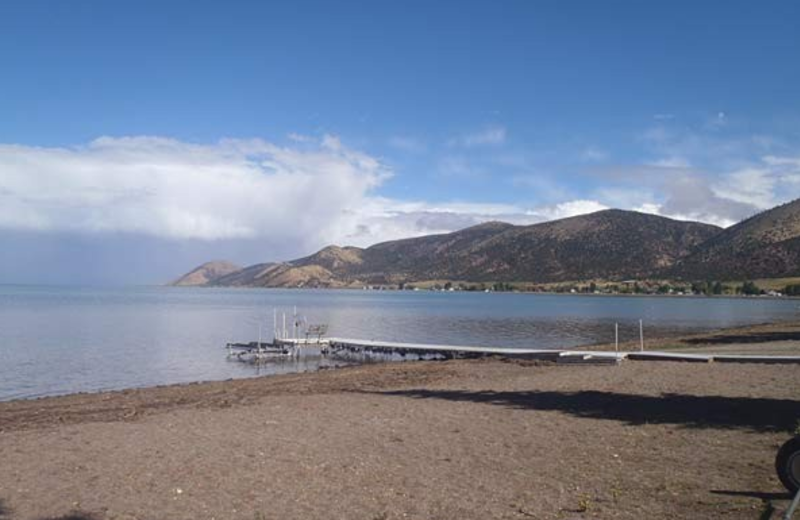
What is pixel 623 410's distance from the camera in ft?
45.6

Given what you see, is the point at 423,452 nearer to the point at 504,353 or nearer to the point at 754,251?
the point at 504,353

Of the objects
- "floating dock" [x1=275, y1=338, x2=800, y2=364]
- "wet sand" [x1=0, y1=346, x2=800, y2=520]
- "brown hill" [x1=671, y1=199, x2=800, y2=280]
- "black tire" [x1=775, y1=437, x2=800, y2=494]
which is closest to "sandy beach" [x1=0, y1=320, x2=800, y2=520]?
"wet sand" [x1=0, y1=346, x2=800, y2=520]

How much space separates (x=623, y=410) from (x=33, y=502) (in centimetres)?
1021

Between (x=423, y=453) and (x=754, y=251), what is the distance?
161 m

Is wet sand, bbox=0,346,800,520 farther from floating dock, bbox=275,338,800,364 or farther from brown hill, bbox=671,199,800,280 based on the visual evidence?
brown hill, bbox=671,199,800,280

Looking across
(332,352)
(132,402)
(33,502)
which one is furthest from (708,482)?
(332,352)

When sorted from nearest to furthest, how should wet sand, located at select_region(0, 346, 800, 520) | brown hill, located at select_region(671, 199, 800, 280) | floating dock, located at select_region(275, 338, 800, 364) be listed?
1. wet sand, located at select_region(0, 346, 800, 520)
2. floating dock, located at select_region(275, 338, 800, 364)
3. brown hill, located at select_region(671, 199, 800, 280)

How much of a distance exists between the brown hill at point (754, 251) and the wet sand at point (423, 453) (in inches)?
5485

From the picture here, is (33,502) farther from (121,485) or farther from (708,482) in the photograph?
(708,482)

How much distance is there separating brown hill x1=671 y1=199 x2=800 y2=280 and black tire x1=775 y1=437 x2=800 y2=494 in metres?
146

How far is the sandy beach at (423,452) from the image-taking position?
7.72m

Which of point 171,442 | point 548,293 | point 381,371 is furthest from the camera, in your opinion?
point 548,293

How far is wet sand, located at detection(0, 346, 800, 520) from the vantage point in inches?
304

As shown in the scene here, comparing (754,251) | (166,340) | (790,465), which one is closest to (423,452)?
(790,465)
